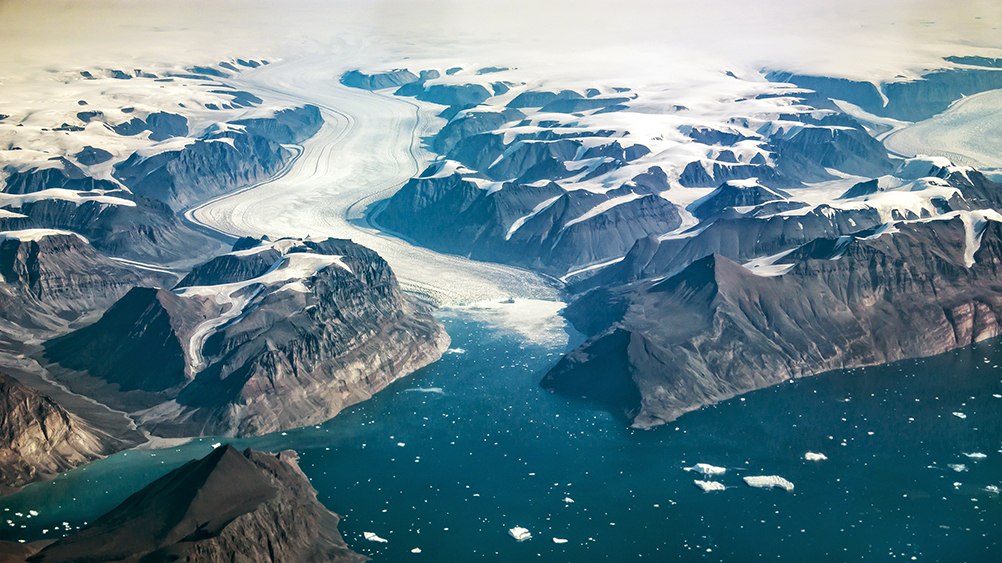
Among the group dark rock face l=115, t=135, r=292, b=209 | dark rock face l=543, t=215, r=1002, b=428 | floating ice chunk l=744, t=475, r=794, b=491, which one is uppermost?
dark rock face l=543, t=215, r=1002, b=428

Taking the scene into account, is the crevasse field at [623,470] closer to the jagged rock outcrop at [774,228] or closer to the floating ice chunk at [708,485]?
the floating ice chunk at [708,485]

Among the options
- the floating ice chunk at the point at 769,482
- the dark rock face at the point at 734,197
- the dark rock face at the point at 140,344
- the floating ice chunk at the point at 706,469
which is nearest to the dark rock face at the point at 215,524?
the floating ice chunk at the point at 706,469

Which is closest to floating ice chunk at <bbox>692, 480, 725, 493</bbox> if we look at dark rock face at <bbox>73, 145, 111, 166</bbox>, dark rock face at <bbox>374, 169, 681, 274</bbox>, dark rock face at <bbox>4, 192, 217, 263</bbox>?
dark rock face at <bbox>374, 169, 681, 274</bbox>

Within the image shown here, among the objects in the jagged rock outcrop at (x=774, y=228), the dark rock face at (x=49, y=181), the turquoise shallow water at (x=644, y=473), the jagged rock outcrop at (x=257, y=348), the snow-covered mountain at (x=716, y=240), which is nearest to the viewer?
the turquoise shallow water at (x=644, y=473)

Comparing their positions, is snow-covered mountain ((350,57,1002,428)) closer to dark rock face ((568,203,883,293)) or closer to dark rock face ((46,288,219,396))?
dark rock face ((568,203,883,293))

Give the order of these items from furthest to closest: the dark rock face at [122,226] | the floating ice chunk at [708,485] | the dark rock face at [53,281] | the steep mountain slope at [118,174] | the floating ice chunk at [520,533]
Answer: the steep mountain slope at [118,174] → the dark rock face at [122,226] → the dark rock face at [53,281] → the floating ice chunk at [708,485] → the floating ice chunk at [520,533]

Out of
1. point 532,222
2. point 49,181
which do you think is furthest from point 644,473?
point 49,181

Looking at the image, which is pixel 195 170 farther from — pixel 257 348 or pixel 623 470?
pixel 623 470
